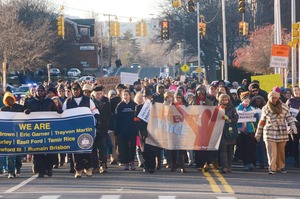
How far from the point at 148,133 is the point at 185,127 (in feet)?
2.80

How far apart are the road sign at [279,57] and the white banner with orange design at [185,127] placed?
1085 centimetres

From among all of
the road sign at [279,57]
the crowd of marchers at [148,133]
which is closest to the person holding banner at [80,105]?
the crowd of marchers at [148,133]

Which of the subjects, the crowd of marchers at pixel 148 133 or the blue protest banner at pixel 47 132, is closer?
the blue protest banner at pixel 47 132

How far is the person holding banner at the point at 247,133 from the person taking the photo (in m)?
20.1

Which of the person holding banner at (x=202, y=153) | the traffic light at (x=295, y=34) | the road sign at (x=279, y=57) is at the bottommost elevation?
the person holding banner at (x=202, y=153)

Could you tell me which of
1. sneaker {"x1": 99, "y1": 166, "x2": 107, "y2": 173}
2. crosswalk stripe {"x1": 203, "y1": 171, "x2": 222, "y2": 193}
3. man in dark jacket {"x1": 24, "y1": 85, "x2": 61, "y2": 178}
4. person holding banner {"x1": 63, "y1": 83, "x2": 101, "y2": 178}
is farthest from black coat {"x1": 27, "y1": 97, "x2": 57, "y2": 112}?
crosswalk stripe {"x1": 203, "y1": 171, "x2": 222, "y2": 193}

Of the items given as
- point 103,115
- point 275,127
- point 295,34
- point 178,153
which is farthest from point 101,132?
point 295,34

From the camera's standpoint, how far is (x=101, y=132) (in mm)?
19562

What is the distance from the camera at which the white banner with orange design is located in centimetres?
1975

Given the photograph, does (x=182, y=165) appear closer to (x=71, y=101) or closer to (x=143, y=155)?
(x=143, y=155)

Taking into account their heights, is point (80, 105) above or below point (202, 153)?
above

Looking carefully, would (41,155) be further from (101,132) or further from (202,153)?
(202,153)

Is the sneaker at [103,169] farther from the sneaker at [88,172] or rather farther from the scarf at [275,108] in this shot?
the scarf at [275,108]

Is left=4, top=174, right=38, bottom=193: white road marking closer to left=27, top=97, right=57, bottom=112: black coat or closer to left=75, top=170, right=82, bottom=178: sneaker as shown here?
left=75, top=170, right=82, bottom=178: sneaker
